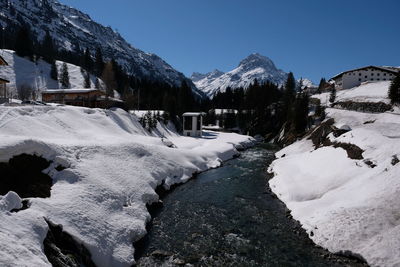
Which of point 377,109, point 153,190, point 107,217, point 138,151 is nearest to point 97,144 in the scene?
point 138,151

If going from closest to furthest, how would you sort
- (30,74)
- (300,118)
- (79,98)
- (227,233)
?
1. (227,233)
2. (79,98)
3. (300,118)
4. (30,74)

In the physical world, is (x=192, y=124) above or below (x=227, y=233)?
above

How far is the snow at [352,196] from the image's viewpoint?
16.9 metres

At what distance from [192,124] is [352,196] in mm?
56580

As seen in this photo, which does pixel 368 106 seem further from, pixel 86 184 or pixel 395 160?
pixel 86 184

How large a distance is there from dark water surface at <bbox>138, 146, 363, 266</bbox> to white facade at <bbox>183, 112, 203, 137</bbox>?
4483 centimetres

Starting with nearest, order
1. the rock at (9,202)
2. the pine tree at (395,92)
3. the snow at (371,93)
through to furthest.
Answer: the rock at (9,202) < the pine tree at (395,92) < the snow at (371,93)

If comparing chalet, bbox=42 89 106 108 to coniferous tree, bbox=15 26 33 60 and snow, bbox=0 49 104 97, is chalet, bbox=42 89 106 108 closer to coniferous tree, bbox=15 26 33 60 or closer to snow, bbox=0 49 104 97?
snow, bbox=0 49 104 97

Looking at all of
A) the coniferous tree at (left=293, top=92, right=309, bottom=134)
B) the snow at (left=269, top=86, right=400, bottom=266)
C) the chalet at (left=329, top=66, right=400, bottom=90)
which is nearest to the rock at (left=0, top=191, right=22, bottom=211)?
the snow at (left=269, top=86, right=400, bottom=266)

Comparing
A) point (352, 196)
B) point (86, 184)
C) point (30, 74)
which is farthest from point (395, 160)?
point (30, 74)

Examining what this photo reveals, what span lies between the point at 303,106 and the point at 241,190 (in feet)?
146

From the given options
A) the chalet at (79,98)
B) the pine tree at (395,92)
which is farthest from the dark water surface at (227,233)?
the chalet at (79,98)

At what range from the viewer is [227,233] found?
19938 mm

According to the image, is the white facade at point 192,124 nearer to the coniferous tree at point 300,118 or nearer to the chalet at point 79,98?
the chalet at point 79,98
